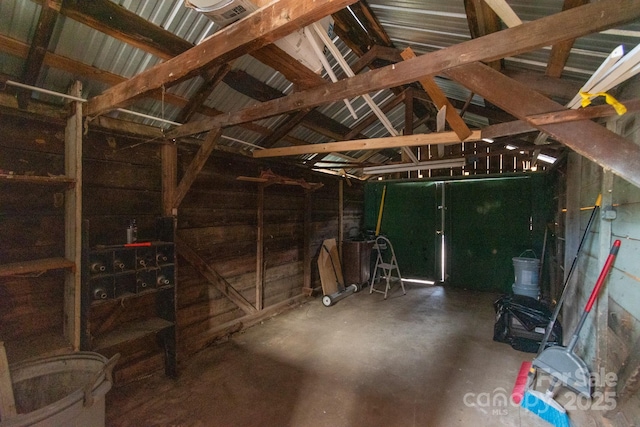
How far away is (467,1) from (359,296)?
13.6 ft

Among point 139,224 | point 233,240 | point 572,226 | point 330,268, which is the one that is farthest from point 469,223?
point 139,224

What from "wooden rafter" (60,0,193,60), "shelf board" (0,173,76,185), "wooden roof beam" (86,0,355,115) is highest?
"wooden rafter" (60,0,193,60)

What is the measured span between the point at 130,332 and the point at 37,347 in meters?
0.50

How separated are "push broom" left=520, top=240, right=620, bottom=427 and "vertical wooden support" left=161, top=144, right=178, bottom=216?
324 cm

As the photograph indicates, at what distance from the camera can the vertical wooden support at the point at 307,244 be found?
176 inches

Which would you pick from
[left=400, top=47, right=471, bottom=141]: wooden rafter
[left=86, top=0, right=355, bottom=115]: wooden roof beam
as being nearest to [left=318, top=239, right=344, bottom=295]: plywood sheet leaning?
[left=400, top=47, right=471, bottom=141]: wooden rafter

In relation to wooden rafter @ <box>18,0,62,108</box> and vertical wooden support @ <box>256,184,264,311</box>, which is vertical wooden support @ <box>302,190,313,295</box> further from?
wooden rafter @ <box>18,0,62,108</box>

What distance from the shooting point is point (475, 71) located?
120 centimetres

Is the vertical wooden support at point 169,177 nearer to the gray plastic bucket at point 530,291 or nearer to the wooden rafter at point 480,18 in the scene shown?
the wooden rafter at point 480,18

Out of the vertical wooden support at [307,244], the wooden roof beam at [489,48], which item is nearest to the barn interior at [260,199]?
the wooden roof beam at [489,48]

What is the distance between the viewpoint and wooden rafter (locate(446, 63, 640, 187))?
3.36ft

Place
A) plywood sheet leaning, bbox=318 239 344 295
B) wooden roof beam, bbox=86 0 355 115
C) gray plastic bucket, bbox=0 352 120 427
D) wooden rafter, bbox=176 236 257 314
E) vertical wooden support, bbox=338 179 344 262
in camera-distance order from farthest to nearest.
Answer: vertical wooden support, bbox=338 179 344 262 → plywood sheet leaning, bbox=318 239 344 295 → wooden rafter, bbox=176 236 257 314 → gray plastic bucket, bbox=0 352 120 427 → wooden roof beam, bbox=86 0 355 115

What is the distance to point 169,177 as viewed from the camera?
2586 mm

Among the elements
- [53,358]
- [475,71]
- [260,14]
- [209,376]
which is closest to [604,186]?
[475,71]
